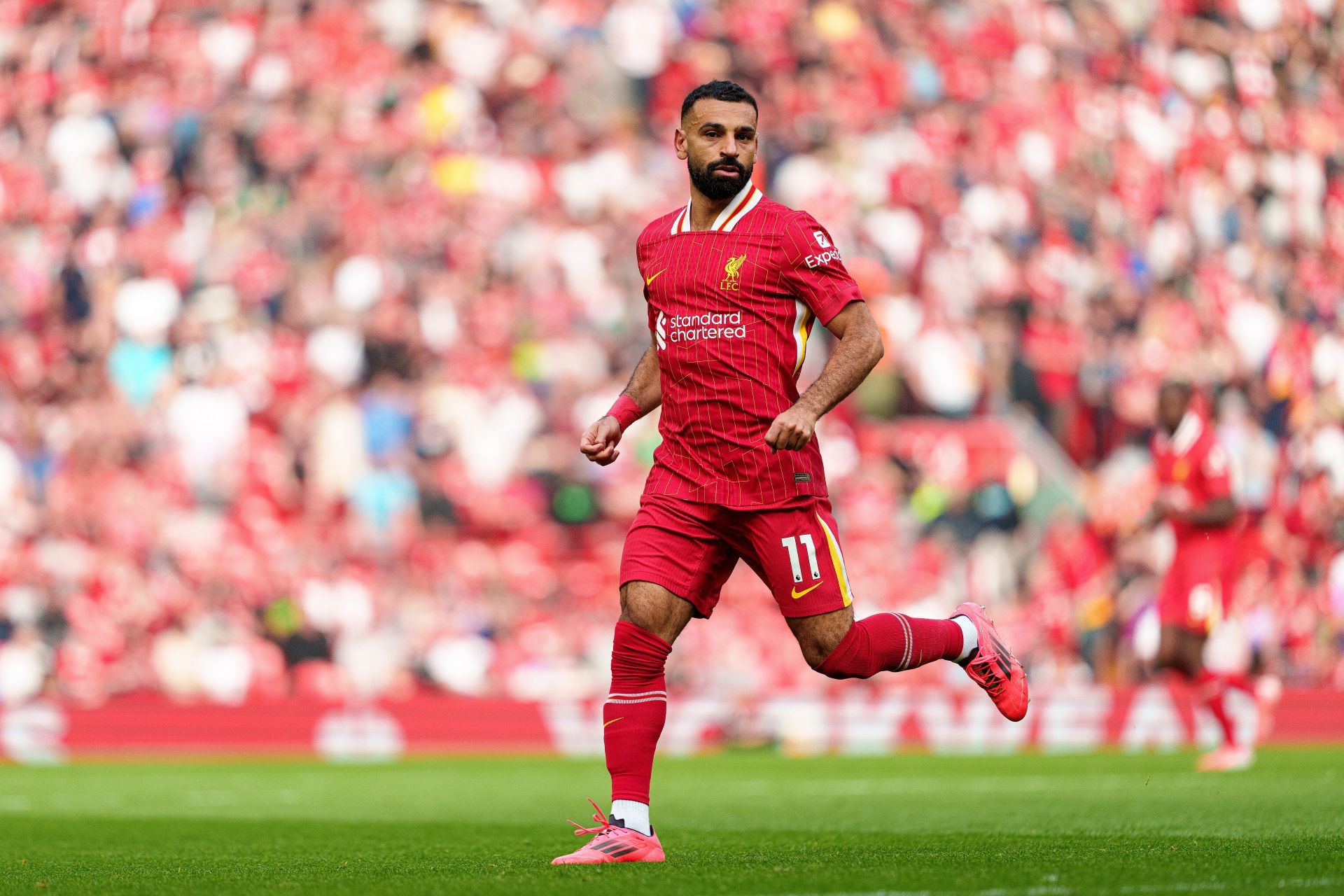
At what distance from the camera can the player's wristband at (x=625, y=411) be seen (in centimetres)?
626

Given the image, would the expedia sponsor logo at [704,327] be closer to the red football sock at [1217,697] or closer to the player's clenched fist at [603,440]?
the player's clenched fist at [603,440]

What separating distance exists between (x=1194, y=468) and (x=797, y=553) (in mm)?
6071

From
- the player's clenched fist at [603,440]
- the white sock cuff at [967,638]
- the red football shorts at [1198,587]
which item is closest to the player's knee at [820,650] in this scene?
the white sock cuff at [967,638]

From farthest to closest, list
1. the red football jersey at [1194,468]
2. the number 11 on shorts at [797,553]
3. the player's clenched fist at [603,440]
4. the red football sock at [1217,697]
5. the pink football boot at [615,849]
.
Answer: the red football sock at [1217,697], the red football jersey at [1194,468], the player's clenched fist at [603,440], the number 11 on shorts at [797,553], the pink football boot at [615,849]

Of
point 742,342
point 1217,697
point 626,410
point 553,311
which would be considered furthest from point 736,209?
point 553,311

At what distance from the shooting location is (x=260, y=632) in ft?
54.4

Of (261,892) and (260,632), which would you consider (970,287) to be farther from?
(261,892)

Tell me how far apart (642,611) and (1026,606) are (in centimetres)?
1139

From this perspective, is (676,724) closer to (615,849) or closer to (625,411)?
(625,411)

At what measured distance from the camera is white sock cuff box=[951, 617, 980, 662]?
6.34 metres

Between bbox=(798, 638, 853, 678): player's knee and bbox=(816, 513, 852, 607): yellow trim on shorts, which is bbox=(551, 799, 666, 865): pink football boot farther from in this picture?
bbox=(816, 513, 852, 607): yellow trim on shorts

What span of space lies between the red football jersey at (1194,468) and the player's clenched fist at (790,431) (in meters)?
6.31

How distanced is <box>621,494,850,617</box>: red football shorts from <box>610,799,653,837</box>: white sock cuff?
639 millimetres

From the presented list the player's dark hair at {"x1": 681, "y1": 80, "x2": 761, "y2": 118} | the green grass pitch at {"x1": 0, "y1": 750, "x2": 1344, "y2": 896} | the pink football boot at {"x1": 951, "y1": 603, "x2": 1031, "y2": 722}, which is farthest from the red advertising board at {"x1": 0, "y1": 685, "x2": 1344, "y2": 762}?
the player's dark hair at {"x1": 681, "y1": 80, "x2": 761, "y2": 118}
